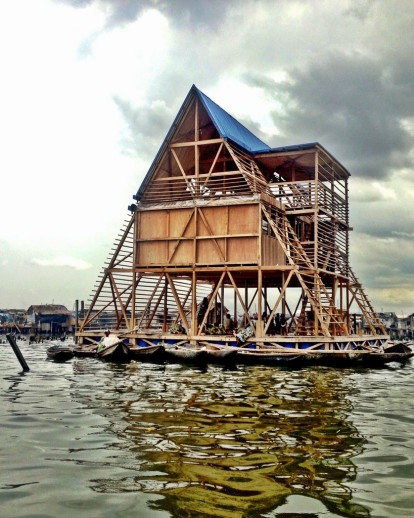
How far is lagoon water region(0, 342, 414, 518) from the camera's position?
6.48 metres

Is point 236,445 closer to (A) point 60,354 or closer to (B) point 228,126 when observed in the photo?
(A) point 60,354

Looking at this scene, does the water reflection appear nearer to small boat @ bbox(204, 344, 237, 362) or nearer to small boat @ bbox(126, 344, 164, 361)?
small boat @ bbox(204, 344, 237, 362)

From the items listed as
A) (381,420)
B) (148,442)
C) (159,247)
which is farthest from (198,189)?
(148,442)

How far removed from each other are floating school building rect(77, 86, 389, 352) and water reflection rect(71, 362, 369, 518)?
1091cm

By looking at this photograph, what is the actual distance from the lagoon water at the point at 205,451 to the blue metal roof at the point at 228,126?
17402mm

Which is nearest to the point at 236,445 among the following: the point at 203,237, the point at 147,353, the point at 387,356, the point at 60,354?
the point at 147,353

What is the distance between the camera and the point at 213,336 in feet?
91.7

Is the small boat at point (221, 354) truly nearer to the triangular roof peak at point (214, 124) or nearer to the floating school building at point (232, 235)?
the floating school building at point (232, 235)

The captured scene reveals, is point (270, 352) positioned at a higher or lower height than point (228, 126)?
lower

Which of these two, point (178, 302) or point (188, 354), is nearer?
point (188, 354)

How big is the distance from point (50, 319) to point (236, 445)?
82.0 m

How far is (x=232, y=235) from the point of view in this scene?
2828 centimetres

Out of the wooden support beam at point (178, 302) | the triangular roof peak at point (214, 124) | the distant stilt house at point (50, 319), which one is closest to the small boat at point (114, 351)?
the wooden support beam at point (178, 302)

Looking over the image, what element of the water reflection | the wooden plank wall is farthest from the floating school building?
the water reflection
